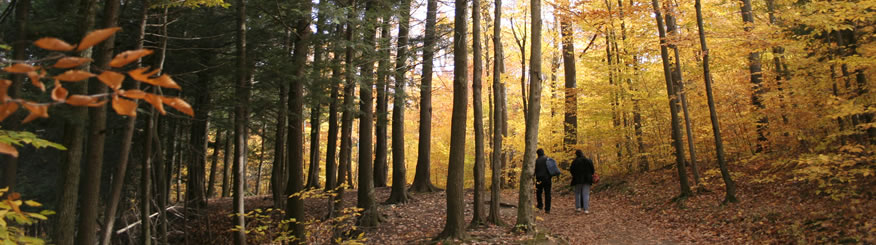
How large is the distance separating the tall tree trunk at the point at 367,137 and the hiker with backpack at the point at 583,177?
5.12m

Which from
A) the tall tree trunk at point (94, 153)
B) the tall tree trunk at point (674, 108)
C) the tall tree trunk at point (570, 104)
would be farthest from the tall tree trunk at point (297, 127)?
the tall tree trunk at point (570, 104)

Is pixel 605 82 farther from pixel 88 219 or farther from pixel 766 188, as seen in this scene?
pixel 88 219

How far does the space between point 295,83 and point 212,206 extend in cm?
892

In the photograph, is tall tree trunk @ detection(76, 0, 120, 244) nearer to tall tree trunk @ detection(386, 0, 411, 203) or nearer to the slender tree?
the slender tree

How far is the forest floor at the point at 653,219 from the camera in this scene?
299 inches

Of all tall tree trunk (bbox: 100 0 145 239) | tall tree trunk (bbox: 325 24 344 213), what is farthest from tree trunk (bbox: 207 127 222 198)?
tall tree trunk (bbox: 100 0 145 239)

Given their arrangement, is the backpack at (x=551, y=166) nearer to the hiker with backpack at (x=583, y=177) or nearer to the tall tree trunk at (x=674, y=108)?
the hiker with backpack at (x=583, y=177)

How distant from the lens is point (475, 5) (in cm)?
915

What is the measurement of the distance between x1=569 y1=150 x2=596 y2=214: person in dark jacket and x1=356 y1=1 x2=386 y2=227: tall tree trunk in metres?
5.12

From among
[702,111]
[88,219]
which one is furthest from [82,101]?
[702,111]

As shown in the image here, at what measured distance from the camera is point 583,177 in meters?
11.6

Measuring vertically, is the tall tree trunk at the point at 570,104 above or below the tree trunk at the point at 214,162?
above

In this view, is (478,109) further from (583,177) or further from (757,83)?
(757,83)

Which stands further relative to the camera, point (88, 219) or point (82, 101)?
point (88, 219)
